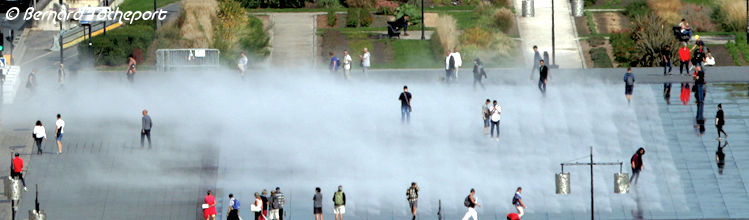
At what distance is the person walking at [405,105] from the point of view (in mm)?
58219

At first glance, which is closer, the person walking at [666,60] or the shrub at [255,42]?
the person walking at [666,60]

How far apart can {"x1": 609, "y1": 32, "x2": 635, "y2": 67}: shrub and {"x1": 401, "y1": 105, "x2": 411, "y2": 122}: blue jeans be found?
15142 millimetres

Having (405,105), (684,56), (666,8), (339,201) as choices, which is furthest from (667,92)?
(666,8)

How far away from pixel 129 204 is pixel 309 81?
13.7m

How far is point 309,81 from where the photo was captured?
65375 mm

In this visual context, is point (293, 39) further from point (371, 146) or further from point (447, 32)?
point (371, 146)

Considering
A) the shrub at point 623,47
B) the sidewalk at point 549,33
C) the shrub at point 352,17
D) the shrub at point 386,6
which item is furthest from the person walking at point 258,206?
the shrub at point 386,6

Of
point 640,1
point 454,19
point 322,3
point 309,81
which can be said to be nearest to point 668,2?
point 640,1

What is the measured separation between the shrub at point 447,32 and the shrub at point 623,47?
6209mm

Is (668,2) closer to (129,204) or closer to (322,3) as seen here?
(322,3)

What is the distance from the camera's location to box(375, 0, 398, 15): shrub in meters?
79.6

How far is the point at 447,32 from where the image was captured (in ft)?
243

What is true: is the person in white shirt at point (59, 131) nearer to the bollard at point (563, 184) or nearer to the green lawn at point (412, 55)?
the bollard at point (563, 184)

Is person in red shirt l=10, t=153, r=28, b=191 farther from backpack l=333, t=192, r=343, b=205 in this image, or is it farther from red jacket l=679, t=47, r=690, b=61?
red jacket l=679, t=47, r=690, b=61
